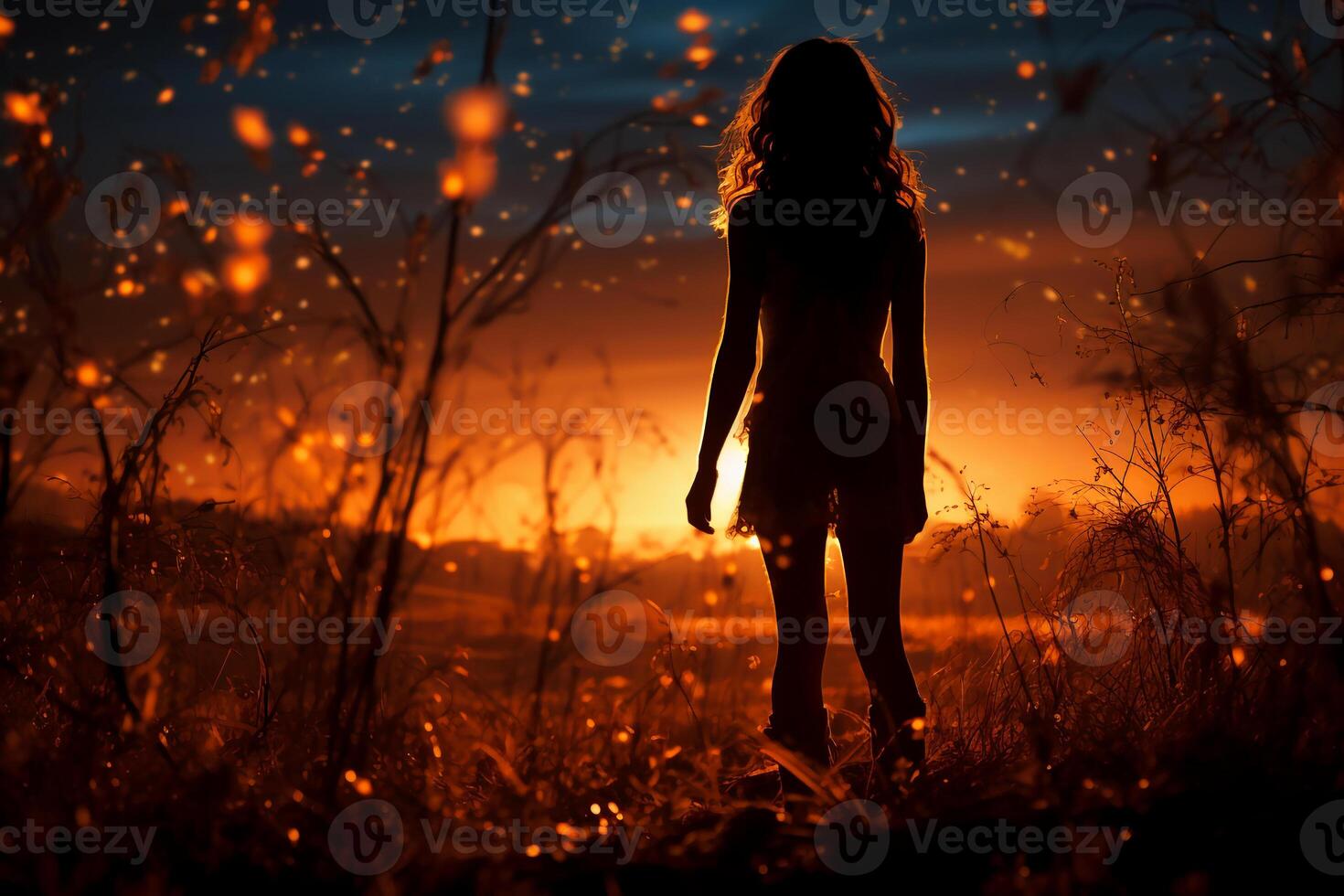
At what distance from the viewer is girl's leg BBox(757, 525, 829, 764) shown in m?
2.96

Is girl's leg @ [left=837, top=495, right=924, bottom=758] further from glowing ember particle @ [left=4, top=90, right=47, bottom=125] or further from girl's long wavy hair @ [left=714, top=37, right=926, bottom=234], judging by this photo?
glowing ember particle @ [left=4, top=90, right=47, bottom=125]

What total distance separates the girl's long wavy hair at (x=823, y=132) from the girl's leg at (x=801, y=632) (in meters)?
1.01

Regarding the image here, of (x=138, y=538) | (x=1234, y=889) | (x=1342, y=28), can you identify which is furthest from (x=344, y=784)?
(x=1342, y=28)

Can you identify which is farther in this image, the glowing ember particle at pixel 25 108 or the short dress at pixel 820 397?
the short dress at pixel 820 397

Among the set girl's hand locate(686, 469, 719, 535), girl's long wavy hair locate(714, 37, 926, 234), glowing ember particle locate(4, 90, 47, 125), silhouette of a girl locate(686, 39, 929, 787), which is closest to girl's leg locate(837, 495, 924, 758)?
silhouette of a girl locate(686, 39, 929, 787)

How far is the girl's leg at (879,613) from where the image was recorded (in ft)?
9.82

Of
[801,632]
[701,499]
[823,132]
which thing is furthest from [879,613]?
[823,132]

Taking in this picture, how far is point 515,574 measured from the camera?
279 centimetres

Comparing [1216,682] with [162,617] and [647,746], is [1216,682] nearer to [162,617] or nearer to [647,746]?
[647,746]

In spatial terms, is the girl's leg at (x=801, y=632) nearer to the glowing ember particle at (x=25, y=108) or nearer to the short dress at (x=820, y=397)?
the short dress at (x=820, y=397)

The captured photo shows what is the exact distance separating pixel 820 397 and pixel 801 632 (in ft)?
2.24

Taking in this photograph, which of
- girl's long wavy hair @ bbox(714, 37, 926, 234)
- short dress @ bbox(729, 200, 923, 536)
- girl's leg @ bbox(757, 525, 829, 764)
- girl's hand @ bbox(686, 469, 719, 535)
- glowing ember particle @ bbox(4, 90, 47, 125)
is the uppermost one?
girl's long wavy hair @ bbox(714, 37, 926, 234)

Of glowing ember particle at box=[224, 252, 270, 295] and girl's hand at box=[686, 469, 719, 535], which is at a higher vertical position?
A: glowing ember particle at box=[224, 252, 270, 295]

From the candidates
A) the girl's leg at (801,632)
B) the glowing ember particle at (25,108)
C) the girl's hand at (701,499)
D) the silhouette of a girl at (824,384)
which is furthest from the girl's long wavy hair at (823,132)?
the glowing ember particle at (25,108)
